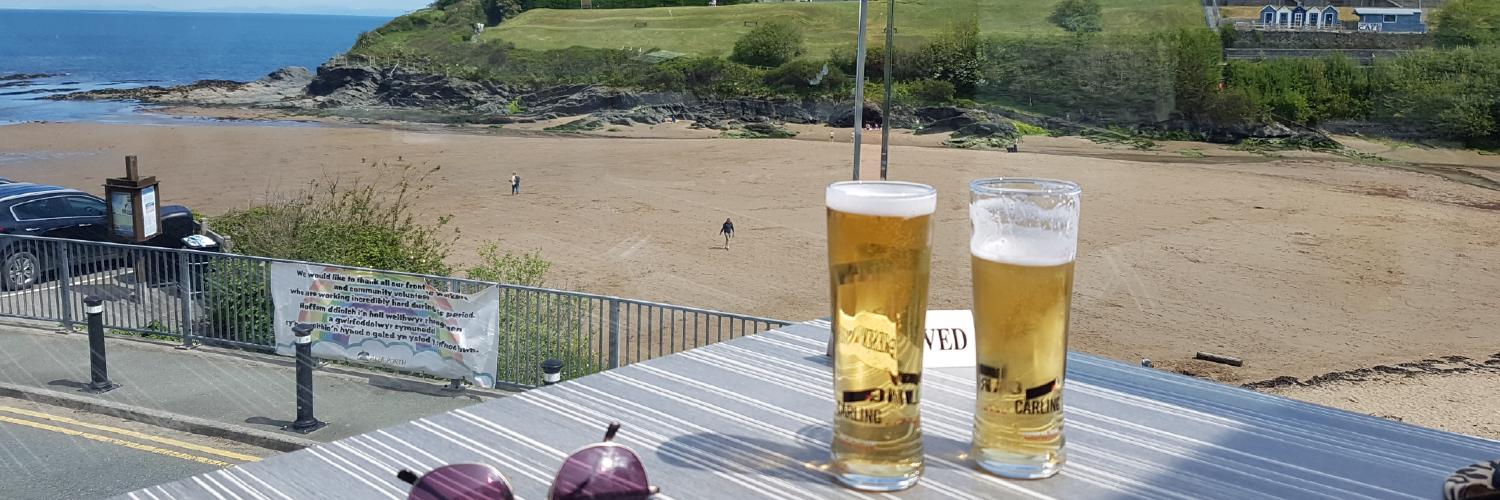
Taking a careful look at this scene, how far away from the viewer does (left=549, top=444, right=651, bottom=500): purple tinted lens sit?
2678 millimetres

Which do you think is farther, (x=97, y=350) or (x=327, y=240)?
(x=327, y=240)

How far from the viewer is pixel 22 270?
13.5 metres

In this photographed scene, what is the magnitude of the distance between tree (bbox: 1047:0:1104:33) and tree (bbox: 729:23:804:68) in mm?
16759

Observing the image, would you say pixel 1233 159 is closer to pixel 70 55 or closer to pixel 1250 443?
pixel 1250 443

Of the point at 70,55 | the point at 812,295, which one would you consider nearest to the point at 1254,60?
the point at 812,295

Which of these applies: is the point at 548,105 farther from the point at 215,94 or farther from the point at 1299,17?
the point at 1299,17

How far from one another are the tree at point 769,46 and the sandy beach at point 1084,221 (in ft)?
54.3

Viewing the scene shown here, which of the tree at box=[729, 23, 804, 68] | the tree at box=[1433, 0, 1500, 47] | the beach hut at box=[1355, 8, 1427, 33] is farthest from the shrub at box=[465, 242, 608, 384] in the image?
the tree at box=[729, 23, 804, 68]

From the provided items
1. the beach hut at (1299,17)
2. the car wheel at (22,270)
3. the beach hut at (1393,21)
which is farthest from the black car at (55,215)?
the beach hut at (1393,21)

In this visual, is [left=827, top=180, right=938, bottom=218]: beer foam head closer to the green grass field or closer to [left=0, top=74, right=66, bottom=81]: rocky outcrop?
the green grass field

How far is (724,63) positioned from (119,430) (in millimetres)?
62541

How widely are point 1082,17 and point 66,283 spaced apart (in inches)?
2097

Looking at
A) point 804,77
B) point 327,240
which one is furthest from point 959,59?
point 327,240

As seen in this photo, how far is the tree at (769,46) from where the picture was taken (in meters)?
70.8
